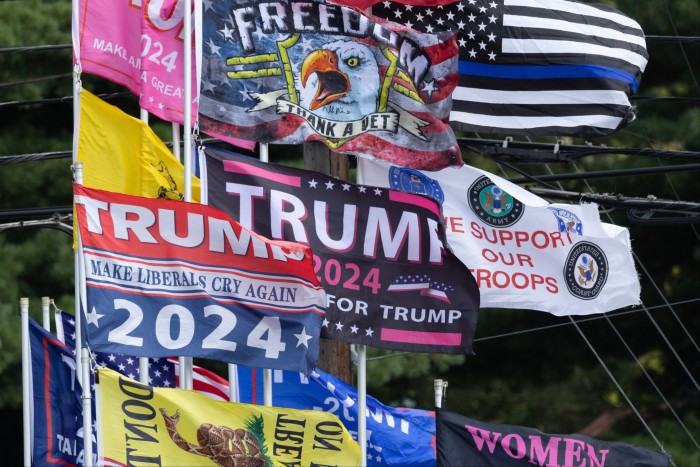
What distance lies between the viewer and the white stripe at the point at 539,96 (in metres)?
13.6

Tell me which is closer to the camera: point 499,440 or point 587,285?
point 499,440

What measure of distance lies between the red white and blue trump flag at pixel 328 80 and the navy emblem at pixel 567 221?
1957 millimetres

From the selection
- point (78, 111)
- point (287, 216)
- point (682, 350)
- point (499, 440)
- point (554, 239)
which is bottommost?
point (682, 350)

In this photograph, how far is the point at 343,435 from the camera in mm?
11047

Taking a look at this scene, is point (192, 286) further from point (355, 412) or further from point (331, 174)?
point (355, 412)

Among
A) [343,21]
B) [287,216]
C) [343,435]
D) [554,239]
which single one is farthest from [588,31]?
[343,435]

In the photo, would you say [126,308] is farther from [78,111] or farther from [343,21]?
[343,21]

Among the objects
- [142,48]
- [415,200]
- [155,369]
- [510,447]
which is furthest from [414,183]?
[142,48]

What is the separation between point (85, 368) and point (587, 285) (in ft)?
17.2

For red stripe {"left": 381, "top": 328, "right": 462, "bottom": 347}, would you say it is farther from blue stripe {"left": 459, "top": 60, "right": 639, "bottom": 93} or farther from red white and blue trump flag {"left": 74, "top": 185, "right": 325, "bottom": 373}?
blue stripe {"left": 459, "top": 60, "right": 639, "bottom": 93}

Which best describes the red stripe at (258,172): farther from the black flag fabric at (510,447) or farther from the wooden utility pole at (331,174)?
the black flag fabric at (510,447)

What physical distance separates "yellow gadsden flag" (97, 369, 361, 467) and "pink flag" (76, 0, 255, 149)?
2.10 meters

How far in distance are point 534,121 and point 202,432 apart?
469cm

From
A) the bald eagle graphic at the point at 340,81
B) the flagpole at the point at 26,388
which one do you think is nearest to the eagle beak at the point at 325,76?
the bald eagle graphic at the point at 340,81
